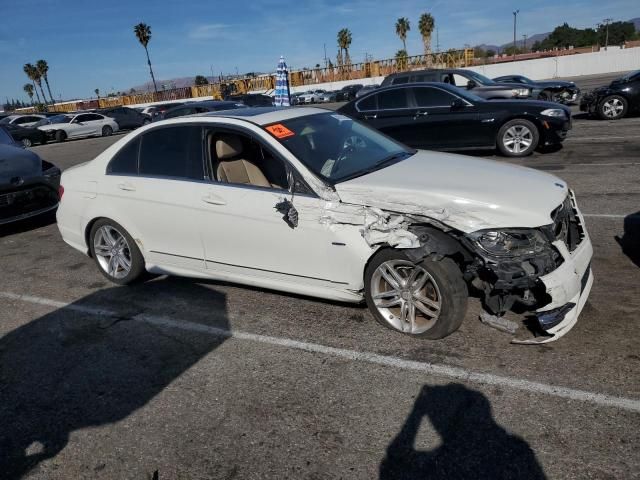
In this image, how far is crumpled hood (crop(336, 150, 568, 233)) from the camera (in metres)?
3.32

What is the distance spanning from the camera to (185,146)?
4.54 m

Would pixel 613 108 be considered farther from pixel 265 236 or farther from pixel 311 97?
pixel 311 97

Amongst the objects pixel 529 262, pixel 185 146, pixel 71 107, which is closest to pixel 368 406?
pixel 529 262

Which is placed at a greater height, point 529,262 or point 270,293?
point 529,262

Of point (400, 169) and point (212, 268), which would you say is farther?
point (212, 268)

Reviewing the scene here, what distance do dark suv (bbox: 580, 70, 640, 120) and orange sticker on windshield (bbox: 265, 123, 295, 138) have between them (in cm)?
1276

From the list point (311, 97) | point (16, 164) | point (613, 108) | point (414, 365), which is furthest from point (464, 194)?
point (311, 97)

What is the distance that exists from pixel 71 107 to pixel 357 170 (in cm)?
7624

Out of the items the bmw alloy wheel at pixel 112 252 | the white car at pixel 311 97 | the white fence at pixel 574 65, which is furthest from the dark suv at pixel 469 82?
the white fence at pixel 574 65

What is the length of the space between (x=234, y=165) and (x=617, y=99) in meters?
13.1

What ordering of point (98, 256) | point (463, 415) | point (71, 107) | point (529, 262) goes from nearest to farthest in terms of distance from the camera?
1. point (463, 415)
2. point (529, 262)
3. point (98, 256)
4. point (71, 107)

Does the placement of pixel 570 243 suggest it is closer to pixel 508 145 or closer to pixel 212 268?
pixel 212 268

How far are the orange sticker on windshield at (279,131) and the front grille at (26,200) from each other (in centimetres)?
506

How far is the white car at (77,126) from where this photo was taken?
27734mm
